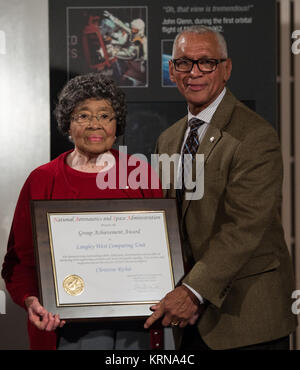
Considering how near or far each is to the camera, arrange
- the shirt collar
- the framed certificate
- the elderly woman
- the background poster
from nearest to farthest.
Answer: the framed certificate, the elderly woman, the shirt collar, the background poster

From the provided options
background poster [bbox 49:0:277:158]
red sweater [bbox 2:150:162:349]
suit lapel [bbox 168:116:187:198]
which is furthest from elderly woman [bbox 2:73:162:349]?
background poster [bbox 49:0:277:158]

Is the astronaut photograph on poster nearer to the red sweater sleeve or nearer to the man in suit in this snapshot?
the man in suit

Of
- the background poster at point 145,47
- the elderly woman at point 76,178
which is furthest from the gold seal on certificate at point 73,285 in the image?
the background poster at point 145,47

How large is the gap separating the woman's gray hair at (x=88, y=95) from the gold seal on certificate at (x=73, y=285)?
0.64 meters

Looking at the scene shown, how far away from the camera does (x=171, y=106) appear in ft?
8.79

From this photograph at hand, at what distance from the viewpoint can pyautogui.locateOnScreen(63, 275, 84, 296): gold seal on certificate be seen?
202cm

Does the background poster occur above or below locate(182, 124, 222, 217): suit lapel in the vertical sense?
above

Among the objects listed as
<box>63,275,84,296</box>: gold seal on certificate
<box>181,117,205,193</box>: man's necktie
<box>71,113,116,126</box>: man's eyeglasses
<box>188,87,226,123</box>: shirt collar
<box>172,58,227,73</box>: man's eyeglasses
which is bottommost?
<box>63,275,84,296</box>: gold seal on certificate

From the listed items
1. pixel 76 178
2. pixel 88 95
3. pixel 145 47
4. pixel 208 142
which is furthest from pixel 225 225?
pixel 145 47

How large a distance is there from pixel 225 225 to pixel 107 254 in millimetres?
496

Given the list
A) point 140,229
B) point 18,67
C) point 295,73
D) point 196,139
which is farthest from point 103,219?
point 295,73

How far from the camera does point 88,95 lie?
2.15 meters

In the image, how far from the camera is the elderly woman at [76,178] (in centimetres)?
212

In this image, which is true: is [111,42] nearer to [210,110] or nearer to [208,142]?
[210,110]
